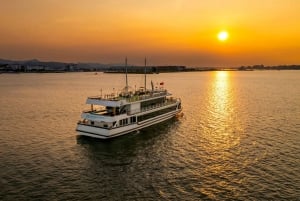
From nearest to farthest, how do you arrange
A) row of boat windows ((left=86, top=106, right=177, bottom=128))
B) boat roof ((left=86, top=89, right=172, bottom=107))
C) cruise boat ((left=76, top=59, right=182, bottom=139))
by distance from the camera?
1. cruise boat ((left=76, top=59, right=182, bottom=139))
2. row of boat windows ((left=86, top=106, right=177, bottom=128))
3. boat roof ((left=86, top=89, right=172, bottom=107))

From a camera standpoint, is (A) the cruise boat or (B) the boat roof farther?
(B) the boat roof

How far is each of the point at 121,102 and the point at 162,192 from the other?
22.0 m

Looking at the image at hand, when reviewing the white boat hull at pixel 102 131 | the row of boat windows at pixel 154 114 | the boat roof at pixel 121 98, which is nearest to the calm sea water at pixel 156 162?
the white boat hull at pixel 102 131

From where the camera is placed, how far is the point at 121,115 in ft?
148

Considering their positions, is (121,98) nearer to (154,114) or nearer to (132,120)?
(132,120)

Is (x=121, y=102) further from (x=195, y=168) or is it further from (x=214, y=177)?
(x=214, y=177)

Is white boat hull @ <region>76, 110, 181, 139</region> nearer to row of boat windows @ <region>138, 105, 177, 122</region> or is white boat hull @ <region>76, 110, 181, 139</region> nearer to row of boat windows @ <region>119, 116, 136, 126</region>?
row of boat windows @ <region>119, 116, 136, 126</region>

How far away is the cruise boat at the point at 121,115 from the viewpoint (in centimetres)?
4322

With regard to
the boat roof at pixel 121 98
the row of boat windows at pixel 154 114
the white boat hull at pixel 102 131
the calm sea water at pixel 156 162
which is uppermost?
the boat roof at pixel 121 98

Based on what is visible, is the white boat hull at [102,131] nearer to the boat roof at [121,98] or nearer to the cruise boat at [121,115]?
the cruise boat at [121,115]

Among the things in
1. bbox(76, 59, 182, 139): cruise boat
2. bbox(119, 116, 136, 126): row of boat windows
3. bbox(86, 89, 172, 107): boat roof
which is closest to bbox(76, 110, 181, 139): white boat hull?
bbox(76, 59, 182, 139): cruise boat

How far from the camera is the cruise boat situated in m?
43.2

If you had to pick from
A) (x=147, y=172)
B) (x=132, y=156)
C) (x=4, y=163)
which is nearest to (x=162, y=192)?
(x=147, y=172)

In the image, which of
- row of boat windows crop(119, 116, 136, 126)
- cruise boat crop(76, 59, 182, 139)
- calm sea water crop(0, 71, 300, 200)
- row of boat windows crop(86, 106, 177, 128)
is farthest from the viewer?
row of boat windows crop(119, 116, 136, 126)
